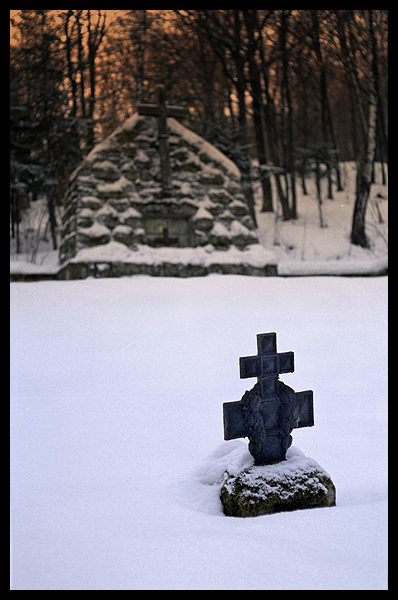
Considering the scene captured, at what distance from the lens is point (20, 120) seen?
43.9 ft

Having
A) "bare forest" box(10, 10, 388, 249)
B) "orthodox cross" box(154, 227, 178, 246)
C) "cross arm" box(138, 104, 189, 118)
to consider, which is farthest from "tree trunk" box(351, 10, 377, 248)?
"orthodox cross" box(154, 227, 178, 246)

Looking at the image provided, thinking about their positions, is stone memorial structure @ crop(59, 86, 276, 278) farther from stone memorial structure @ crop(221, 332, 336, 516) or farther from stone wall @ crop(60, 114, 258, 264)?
stone memorial structure @ crop(221, 332, 336, 516)

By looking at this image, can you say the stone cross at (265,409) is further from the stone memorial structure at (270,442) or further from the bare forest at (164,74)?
the bare forest at (164,74)

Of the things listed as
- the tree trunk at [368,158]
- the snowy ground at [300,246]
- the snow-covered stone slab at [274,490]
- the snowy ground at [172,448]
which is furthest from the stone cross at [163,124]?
the snow-covered stone slab at [274,490]

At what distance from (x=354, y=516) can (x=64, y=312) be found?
4.42 metres

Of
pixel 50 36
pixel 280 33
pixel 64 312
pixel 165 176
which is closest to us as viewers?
pixel 64 312

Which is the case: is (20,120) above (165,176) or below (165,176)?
above

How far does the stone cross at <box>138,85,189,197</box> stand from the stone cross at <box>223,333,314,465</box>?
789 centimetres

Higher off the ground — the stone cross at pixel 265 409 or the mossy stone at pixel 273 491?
the stone cross at pixel 265 409

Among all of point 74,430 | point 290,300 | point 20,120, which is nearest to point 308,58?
point 20,120

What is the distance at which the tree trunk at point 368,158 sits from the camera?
1190 cm

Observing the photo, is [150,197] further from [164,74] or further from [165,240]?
[164,74]

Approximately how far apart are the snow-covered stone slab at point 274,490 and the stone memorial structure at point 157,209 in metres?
7.11
